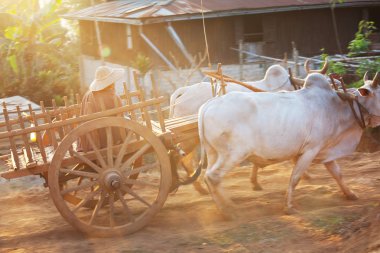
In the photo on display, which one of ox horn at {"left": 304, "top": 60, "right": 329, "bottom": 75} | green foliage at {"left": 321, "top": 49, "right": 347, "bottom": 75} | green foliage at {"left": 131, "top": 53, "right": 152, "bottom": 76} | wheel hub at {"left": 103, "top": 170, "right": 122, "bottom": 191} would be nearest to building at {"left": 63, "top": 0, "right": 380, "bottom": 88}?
green foliage at {"left": 131, "top": 53, "right": 152, "bottom": 76}

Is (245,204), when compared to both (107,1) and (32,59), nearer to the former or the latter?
(32,59)

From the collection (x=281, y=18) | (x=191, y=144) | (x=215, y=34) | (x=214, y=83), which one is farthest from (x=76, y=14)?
(x=191, y=144)

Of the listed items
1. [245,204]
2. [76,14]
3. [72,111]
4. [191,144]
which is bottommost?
[245,204]

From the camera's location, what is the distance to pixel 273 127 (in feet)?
19.6

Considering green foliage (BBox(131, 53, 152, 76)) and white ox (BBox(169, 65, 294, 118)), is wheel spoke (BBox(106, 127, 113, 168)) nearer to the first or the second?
white ox (BBox(169, 65, 294, 118))

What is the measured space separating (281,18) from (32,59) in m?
8.58

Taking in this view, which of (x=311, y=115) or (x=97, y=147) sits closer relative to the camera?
(x=97, y=147)

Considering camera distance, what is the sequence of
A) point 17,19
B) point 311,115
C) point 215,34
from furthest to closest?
point 17,19 → point 215,34 → point 311,115

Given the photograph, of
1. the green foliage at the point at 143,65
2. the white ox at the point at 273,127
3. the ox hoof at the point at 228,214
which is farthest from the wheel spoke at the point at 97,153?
the green foliage at the point at 143,65

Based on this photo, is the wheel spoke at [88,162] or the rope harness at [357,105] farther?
the rope harness at [357,105]

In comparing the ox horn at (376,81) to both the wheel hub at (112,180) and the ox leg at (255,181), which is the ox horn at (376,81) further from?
the wheel hub at (112,180)

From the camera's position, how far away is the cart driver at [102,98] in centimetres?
581

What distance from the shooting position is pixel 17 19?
20.2m

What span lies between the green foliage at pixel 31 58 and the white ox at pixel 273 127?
1303 centimetres
